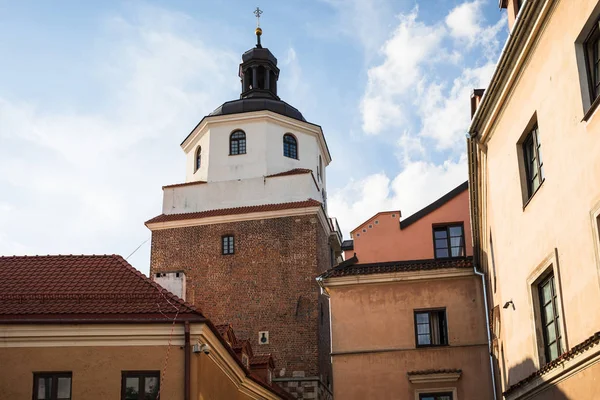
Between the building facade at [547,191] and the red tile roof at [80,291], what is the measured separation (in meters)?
6.16

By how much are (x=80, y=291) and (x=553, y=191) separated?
391 inches

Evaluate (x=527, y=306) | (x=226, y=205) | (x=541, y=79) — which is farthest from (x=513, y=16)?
(x=226, y=205)

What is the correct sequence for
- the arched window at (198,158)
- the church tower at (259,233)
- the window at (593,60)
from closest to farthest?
the window at (593,60)
the church tower at (259,233)
the arched window at (198,158)

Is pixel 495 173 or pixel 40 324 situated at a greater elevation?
pixel 495 173

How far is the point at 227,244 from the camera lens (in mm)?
34688

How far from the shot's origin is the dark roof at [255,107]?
121ft

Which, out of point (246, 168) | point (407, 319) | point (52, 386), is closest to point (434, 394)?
point (407, 319)

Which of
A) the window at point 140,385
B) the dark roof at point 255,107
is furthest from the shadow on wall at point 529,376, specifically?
the dark roof at point 255,107

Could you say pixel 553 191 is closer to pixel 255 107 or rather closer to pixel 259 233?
pixel 259 233

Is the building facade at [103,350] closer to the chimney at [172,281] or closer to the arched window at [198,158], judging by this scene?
the chimney at [172,281]

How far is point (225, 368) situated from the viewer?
59.5 feet

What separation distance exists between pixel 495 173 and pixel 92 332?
815cm

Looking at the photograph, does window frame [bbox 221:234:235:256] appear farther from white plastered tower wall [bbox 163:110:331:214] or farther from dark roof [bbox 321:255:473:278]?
dark roof [bbox 321:255:473:278]

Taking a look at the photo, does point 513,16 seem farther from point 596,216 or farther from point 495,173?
point 596,216
